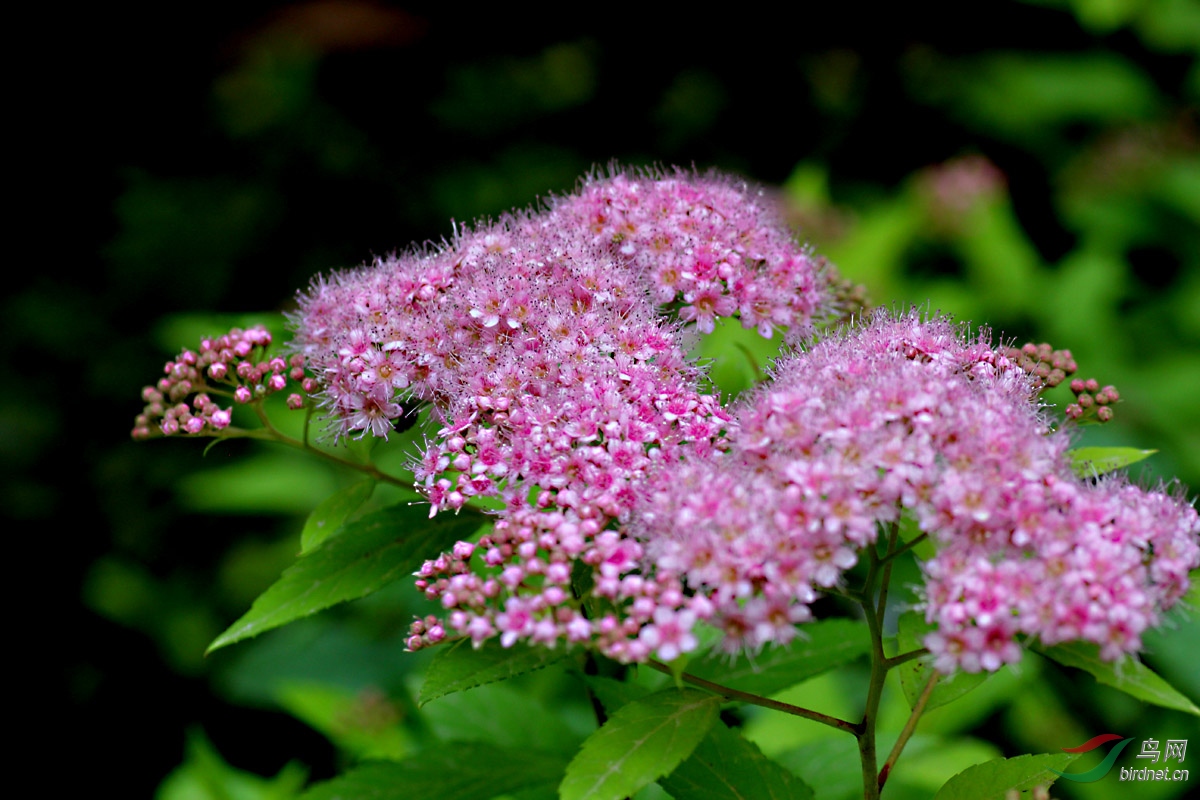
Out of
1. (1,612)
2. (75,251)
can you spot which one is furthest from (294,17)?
(1,612)

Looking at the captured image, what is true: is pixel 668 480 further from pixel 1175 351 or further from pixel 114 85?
pixel 114 85

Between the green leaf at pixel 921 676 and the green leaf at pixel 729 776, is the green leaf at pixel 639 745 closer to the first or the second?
the green leaf at pixel 729 776

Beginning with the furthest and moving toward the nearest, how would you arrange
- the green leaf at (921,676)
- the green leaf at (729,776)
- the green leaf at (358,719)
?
the green leaf at (358,719)
the green leaf at (729,776)
the green leaf at (921,676)

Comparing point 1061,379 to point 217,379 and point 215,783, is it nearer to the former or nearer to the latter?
point 217,379

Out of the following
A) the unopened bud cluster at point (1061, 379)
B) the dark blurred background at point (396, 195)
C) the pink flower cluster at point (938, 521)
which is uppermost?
the dark blurred background at point (396, 195)

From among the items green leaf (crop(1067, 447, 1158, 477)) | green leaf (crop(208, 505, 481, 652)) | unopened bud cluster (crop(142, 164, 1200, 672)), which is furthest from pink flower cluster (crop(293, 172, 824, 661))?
green leaf (crop(1067, 447, 1158, 477))

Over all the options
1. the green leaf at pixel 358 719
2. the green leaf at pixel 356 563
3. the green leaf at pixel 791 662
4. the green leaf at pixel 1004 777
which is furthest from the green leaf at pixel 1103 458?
the green leaf at pixel 358 719

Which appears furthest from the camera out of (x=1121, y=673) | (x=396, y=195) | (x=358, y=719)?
(x=396, y=195)

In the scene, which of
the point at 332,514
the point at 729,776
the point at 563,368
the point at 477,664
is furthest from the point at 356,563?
the point at 729,776
